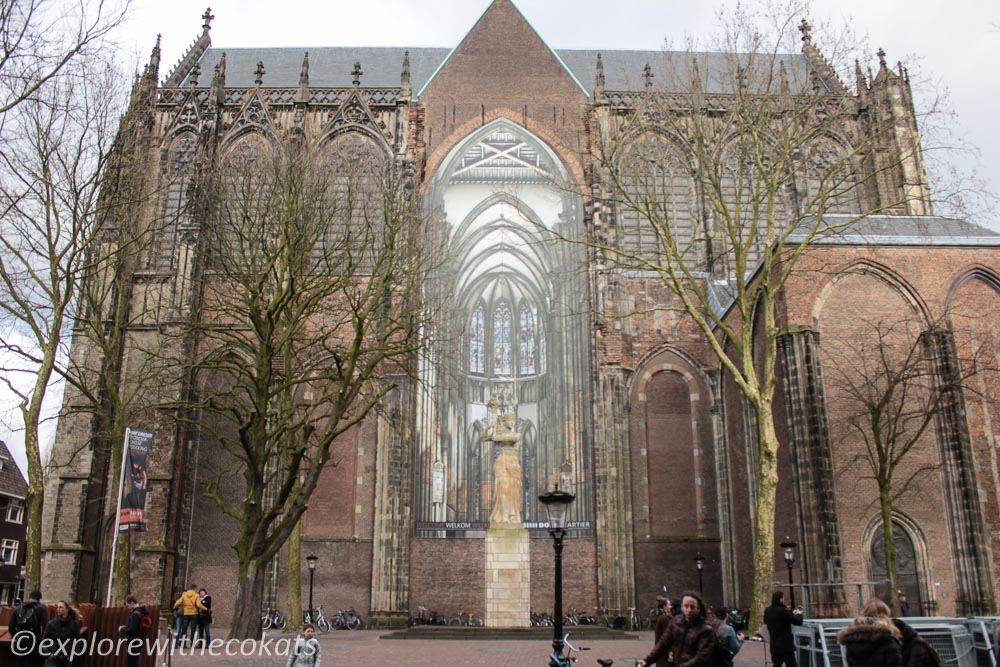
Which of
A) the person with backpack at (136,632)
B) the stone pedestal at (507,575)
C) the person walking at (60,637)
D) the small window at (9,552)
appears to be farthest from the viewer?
the small window at (9,552)

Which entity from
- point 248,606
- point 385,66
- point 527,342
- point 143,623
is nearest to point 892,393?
point 248,606

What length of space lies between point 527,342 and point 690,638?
3698 cm

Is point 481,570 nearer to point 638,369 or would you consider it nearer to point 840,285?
point 638,369

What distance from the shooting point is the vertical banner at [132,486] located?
1354cm

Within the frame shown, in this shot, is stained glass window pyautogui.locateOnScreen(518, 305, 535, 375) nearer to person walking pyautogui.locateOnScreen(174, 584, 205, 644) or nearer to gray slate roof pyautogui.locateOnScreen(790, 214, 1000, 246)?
gray slate roof pyautogui.locateOnScreen(790, 214, 1000, 246)

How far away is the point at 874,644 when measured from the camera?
5445 millimetres

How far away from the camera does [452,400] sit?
31.3 meters

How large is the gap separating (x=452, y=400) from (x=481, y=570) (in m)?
6.72

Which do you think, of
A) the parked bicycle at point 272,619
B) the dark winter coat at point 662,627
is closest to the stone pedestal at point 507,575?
the parked bicycle at point 272,619

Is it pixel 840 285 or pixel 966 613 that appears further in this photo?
pixel 840 285

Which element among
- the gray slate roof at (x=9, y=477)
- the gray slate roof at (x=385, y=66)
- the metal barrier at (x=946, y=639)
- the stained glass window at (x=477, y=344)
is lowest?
the metal barrier at (x=946, y=639)

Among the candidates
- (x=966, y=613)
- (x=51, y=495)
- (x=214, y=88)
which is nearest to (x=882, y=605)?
(x=966, y=613)

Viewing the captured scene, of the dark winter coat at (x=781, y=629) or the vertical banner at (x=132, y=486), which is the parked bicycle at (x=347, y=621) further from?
the dark winter coat at (x=781, y=629)

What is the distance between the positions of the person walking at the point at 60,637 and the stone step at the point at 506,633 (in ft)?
42.9
